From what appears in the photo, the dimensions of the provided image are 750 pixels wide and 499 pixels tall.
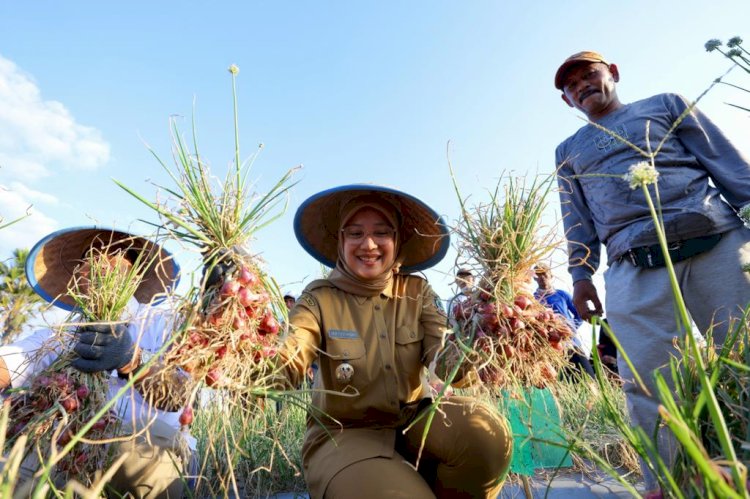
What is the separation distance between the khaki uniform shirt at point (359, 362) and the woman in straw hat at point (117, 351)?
0.49 m

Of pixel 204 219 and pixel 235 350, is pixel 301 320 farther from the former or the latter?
pixel 204 219

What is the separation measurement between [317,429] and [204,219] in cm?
97

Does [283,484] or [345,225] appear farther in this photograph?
[283,484]

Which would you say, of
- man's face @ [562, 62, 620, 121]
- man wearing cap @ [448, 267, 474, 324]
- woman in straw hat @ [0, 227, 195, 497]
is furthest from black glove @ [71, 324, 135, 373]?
man's face @ [562, 62, 620, 121]

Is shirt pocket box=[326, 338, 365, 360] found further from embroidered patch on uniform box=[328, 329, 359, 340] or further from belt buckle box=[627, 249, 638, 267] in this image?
belt buckle box=[627, 249, 638, 267]

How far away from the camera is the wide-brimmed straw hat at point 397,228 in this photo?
209 cm

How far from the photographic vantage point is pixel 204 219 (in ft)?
4.63

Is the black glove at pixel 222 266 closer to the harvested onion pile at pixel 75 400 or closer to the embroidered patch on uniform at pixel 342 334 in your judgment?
the harvested onion pile at pixel 75 400

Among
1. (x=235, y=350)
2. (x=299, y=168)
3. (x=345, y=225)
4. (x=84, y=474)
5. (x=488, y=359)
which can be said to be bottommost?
(x=84, y=474)

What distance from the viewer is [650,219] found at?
2.12 metres

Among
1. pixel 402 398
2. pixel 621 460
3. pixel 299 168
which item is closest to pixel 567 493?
pixel 621 460

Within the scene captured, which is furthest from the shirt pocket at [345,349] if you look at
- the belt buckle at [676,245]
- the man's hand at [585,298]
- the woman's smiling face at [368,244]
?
the belt buckle at [676,245]

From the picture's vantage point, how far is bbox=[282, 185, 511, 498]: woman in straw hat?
63.4 inches

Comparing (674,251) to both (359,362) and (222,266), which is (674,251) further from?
(222,266)
